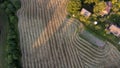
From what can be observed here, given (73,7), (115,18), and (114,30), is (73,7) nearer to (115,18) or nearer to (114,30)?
(115,18)

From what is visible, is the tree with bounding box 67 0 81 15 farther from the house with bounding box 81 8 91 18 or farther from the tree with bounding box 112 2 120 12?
the tree with bounding box 112 2 120 12

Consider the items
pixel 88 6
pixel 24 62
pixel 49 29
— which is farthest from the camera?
pixel 88 6

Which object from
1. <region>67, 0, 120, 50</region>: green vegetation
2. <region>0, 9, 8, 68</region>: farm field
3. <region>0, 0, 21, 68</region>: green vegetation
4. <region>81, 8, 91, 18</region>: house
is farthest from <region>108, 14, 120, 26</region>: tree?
<region>0, 9, 8, 68</region>: farm field

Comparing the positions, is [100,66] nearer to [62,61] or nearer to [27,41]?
[62,61]

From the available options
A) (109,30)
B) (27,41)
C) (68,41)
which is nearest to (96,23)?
(109,30)

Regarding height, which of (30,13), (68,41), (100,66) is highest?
(30,13)
